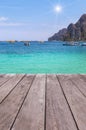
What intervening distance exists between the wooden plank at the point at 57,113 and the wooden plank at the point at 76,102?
2.1 inches

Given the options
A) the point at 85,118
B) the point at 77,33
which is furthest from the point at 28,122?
the point at 77,33

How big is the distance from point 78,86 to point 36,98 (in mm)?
986

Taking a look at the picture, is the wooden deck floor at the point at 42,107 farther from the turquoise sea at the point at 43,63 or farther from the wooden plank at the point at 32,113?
the turquoise sea at the point at 43,63

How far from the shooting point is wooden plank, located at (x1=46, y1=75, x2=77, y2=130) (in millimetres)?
1904

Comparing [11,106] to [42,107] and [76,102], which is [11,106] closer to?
[42,107]

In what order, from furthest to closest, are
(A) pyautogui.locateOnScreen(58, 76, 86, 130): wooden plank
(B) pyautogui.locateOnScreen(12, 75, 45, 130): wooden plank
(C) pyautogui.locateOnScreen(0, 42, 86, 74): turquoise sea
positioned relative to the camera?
1. (C) pyautogui.locateOnScreen(0, 42, 86, 74): turquoise sea
2. (A) pyautogui.locateOnScreen(58, 76, 86, 130): wooden plank
3. (B) pyautogui.locateOnScreen(12, 75, 45, 130): wooden plank

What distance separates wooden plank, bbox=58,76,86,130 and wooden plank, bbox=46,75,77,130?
0.05 m

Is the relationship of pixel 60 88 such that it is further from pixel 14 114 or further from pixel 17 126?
pixel 17 126

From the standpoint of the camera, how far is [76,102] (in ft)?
8.63

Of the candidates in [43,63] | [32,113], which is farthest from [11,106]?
[43,63]

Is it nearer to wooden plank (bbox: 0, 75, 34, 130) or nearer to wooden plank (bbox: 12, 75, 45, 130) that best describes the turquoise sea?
wooden plank (bbox: 0, 75, 34, 130)

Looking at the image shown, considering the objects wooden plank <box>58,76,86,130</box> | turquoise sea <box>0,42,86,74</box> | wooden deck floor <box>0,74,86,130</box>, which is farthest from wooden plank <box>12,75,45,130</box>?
turquoise sea <box>0,42,86,74</box>

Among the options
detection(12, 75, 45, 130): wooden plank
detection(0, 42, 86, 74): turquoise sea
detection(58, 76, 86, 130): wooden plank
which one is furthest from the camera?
detection(0, 42, 86, 74): turquoise sea

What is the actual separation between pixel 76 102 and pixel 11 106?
76 centimetres
